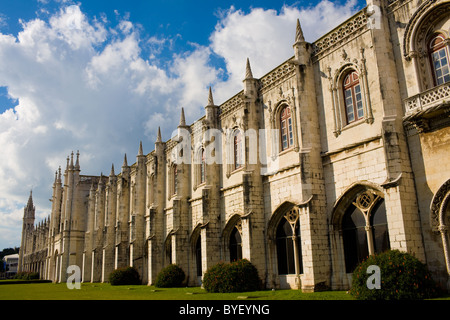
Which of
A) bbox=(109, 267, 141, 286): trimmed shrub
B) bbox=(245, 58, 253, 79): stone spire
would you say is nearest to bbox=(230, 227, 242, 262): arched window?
bbox=(245, 58, 253, 79): stone spire

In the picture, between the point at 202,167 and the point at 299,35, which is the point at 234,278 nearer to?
the point at 202,167

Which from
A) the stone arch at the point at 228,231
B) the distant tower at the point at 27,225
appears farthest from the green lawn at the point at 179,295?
the distant tower at the point at 27,225

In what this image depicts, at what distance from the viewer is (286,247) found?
20344 mm

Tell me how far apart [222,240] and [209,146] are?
6.35 metres

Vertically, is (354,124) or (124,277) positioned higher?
(354,124)

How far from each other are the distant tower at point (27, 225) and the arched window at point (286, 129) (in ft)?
336

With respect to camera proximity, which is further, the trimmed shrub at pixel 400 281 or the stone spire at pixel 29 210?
the stone spire at pixel 29 210

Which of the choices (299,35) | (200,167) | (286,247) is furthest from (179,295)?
(299,35)

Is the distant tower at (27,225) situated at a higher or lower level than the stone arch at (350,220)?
higher

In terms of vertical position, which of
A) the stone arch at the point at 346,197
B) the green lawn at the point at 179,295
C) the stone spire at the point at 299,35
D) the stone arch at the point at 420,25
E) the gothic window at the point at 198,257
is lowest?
the green lawn at the point at 179,295

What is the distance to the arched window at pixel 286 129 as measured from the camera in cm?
2075

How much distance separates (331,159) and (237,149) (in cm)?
798

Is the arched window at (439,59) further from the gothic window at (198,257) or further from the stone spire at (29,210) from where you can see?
the stone spire at (29,210)
